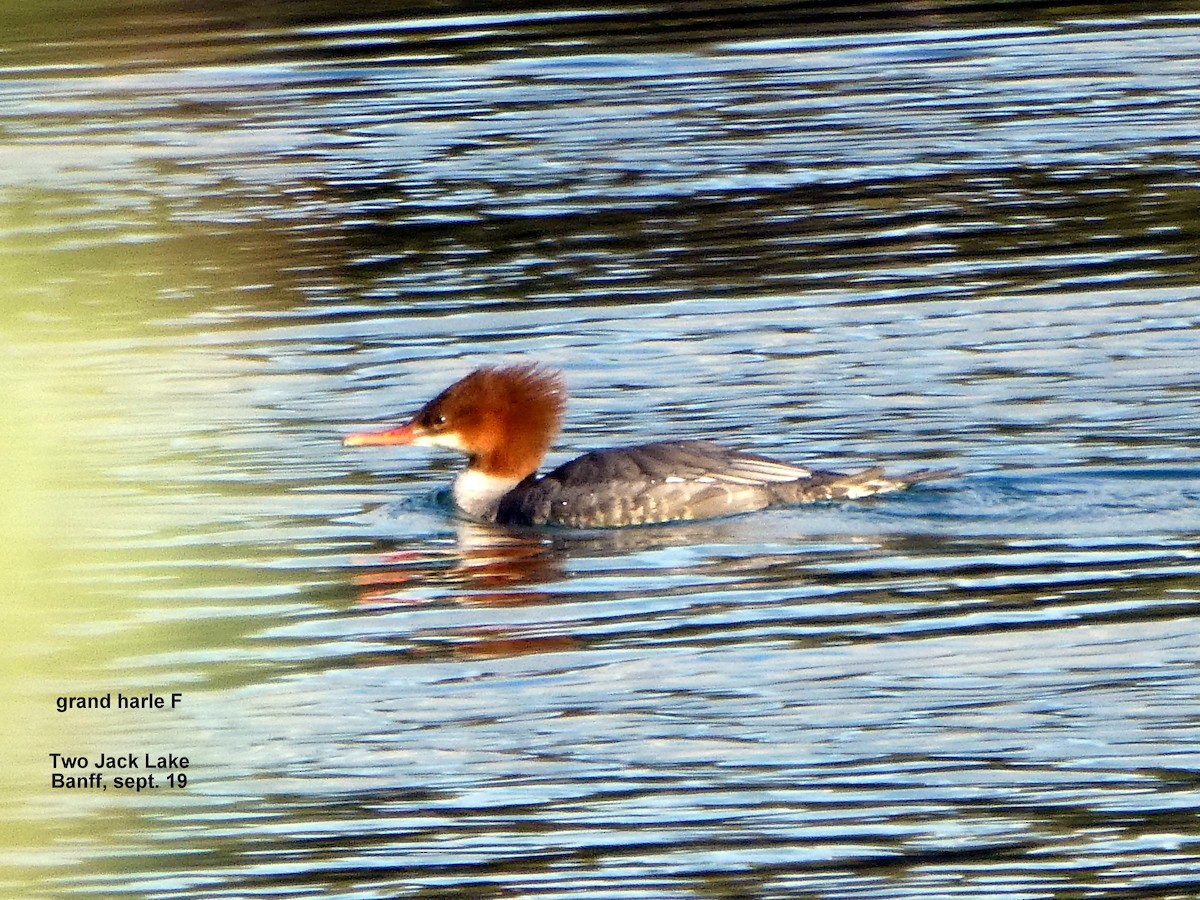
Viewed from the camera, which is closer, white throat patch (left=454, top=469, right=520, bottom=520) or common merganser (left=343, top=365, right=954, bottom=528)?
common merganser (left=343, top=365, right=954, bottom=528)

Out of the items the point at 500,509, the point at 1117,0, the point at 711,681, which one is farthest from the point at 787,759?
the point at 1117,0

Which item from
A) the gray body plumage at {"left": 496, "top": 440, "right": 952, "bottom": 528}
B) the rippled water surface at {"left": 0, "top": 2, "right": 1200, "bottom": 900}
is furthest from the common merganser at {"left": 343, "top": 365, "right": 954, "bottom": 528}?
the rippled water surface at {"left": 0, "top": 2, "right": 1200, "bottom": 900}

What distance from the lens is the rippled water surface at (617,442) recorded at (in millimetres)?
5672

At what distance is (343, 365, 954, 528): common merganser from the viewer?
9.70m

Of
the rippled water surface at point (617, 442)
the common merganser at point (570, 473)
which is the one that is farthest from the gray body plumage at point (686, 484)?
the rippled water surface at point (617, 442)

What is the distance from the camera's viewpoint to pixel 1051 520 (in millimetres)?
9359

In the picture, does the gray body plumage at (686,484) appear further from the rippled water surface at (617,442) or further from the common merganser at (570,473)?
the rippled water surface at (617,442)

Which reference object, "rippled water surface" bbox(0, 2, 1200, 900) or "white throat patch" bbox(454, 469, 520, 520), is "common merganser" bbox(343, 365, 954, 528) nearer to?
"white throat patch" bbox(454, 469, 520, 520)

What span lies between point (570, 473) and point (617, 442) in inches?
52.3

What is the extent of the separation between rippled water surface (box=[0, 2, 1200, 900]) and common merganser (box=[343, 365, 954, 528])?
14 centimetres

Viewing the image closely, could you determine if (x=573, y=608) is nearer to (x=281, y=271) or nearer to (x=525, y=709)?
(x=525, y=709)

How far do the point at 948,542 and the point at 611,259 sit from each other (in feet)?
20.1

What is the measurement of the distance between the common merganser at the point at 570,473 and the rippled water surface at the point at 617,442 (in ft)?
0.44

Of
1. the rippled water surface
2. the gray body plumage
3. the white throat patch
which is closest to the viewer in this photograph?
the rippled water surface
